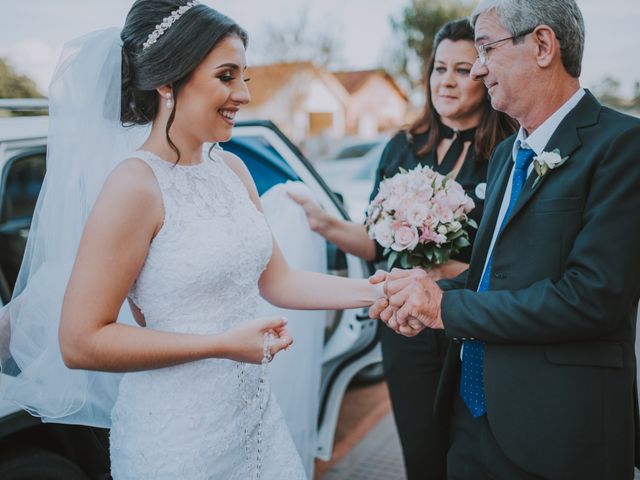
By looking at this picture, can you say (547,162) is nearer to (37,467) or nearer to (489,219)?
(489,219)

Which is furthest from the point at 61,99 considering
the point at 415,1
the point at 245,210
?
the point at 415,1

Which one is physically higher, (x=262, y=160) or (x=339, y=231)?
(x=262, y=160)

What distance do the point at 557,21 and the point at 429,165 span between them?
118 centimetres

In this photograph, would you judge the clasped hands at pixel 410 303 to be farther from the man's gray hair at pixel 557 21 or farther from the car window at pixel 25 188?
the car window at pixel 25 188

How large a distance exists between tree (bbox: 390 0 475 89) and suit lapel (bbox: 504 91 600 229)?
92.4 feet

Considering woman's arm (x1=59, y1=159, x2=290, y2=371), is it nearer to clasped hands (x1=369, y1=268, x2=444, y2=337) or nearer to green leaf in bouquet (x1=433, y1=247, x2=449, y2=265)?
clasped hands (x1=369, y1=268, x2=444, y2=337)

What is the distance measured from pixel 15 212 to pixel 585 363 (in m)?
4.94

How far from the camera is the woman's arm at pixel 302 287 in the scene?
2377mm

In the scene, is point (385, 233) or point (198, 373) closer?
point (198, 373)

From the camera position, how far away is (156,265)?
1.81 m

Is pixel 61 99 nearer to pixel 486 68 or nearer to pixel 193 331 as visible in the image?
pixel 193 331

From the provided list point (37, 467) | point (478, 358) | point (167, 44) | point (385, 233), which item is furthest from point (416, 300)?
point (37, 467)

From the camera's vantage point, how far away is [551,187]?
1801mm

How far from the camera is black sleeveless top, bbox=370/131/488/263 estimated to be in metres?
2.78
